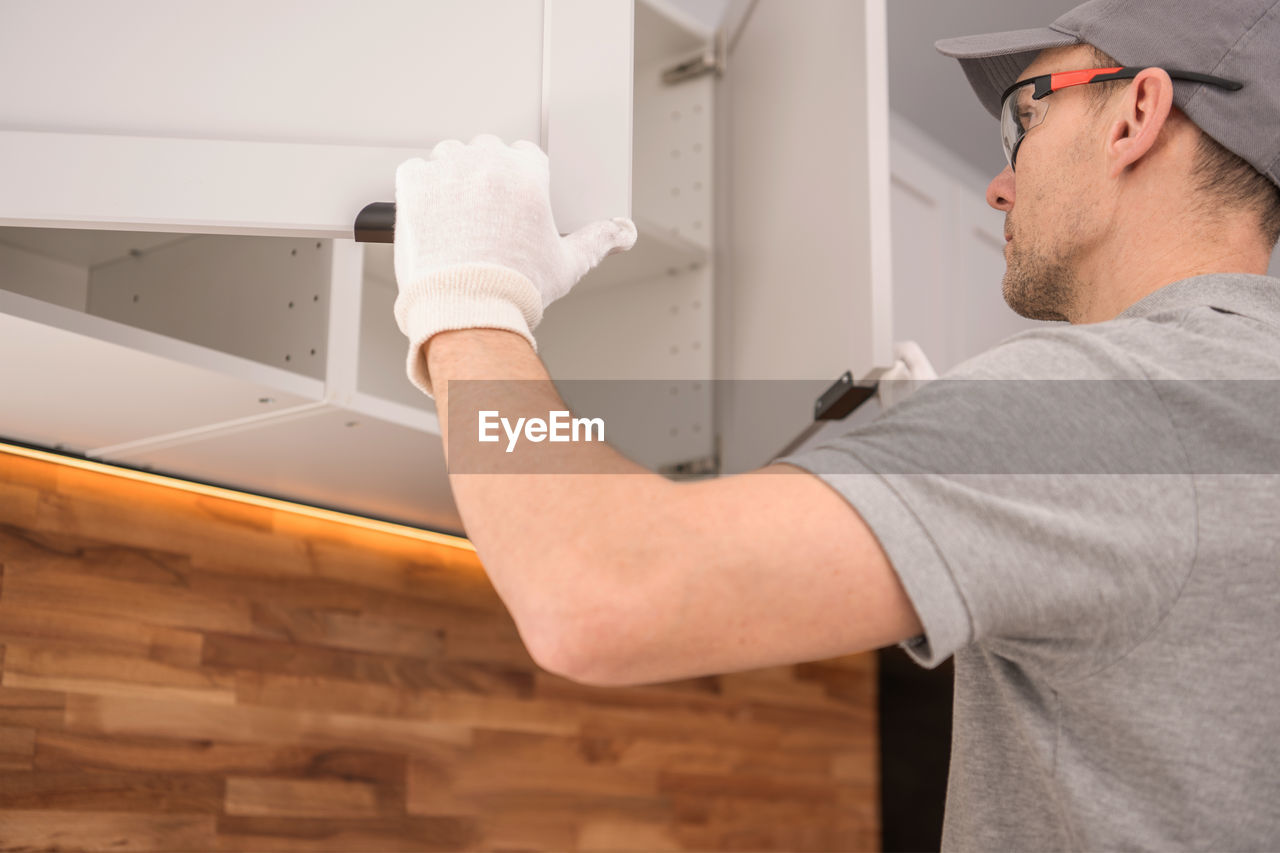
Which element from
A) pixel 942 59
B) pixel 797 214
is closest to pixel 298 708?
pixel 797 214

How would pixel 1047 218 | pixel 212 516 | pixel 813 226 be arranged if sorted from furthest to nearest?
pixel 212 516, pixel 813 226, pixel 1047 218

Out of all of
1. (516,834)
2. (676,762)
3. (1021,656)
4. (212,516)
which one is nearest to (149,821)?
(212,516)

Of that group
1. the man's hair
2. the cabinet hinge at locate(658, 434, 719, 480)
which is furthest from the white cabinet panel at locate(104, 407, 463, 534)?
the man's hair

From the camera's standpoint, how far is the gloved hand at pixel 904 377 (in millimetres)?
1071

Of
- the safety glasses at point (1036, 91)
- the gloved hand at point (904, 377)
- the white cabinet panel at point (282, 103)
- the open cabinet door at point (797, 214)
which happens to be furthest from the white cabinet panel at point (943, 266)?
the white cabinet panel at point (282, 103)

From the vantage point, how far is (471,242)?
2.28 ft

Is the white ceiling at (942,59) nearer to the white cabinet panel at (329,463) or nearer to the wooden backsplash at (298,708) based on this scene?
the white cabinet panel at (329,463)

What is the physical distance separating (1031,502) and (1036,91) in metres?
0.47

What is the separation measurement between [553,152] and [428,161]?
9 cm

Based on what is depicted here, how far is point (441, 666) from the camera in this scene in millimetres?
1599

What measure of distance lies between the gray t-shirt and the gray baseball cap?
190 mm

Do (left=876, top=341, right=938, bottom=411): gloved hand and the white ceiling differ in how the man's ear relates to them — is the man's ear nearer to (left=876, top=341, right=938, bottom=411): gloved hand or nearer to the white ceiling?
(left=876, top=341, right=938, bottom=411): gloved hand

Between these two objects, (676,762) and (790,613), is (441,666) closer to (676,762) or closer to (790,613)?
(676,762)

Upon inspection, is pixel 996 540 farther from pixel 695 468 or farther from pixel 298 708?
pixel 298 708
